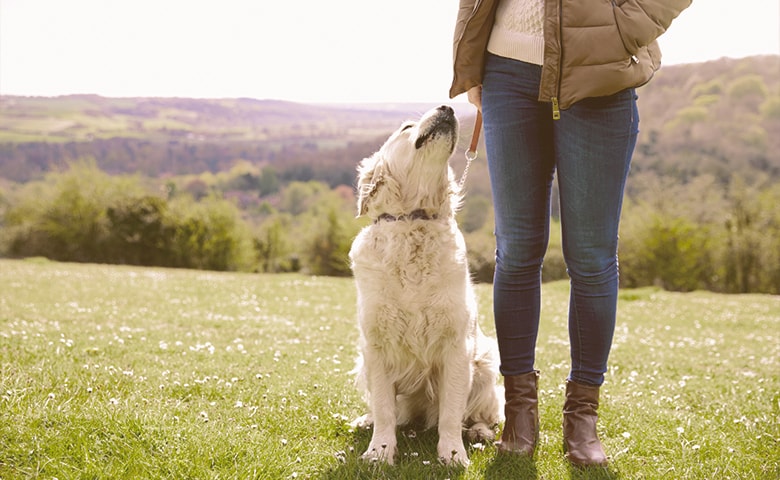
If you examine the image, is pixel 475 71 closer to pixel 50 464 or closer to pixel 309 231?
pixel 50 464

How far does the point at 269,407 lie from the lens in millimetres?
3918

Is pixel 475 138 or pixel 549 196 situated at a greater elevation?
pixel 475 138

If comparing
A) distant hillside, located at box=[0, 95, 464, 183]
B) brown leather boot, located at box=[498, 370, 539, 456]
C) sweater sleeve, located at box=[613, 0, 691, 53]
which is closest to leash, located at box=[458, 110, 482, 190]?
sweater sleeve, located at box=[613, 0, 691, 53]

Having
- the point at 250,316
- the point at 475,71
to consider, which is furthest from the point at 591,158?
the point at 250,316

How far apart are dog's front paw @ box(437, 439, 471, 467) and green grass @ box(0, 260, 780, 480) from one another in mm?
63

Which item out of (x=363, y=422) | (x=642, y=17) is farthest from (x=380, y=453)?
(x=642, y=17)

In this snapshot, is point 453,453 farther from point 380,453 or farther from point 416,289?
point 416,289

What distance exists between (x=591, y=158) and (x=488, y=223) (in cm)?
5183

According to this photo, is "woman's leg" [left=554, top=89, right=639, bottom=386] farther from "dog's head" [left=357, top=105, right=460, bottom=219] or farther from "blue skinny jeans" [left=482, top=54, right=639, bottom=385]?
"dog's head" [left=357, top=105, right=460, bottom=219]

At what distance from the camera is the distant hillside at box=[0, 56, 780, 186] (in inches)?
3002

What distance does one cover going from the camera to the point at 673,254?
141 ft

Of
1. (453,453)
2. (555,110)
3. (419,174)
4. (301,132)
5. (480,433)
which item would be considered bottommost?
(480,433)

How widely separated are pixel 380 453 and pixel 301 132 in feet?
400

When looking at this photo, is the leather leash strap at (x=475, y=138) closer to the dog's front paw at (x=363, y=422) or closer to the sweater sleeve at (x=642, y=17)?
the sweater sleeve at (x=642, y=17)
